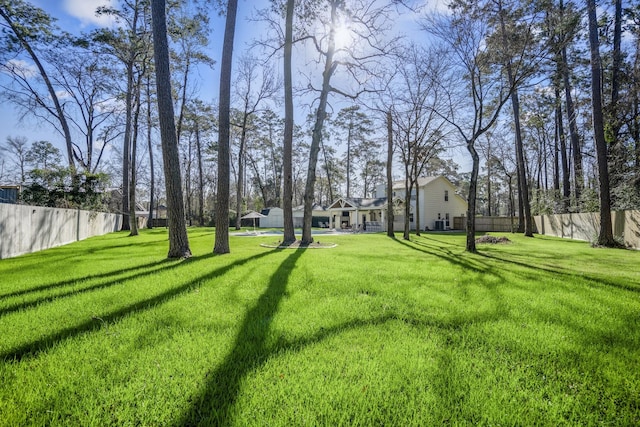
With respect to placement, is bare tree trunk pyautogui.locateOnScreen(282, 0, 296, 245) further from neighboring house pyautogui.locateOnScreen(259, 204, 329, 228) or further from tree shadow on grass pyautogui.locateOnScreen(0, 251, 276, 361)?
neighboring house pyautogui.locateOnScreen(259, 204, 329, 228)

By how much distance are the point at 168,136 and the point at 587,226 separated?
743 inches

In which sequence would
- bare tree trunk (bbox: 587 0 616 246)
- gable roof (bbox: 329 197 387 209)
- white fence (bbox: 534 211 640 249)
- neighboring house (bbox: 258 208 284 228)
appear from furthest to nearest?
neighboring house (bbox: 258 208 284 228) < gable roof (bbox: 329 197 387 209) < bare tree trunk (bbox: 587 0 616 246) < white fence (bbox: 534 211 640 249)

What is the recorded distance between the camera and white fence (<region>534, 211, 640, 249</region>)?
426 inches

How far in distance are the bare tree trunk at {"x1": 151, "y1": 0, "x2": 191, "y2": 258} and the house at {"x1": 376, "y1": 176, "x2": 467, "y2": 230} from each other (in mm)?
22358

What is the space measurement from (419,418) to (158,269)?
221 inches

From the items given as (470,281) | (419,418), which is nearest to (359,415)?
(419,418)

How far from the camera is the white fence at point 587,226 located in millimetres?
10820

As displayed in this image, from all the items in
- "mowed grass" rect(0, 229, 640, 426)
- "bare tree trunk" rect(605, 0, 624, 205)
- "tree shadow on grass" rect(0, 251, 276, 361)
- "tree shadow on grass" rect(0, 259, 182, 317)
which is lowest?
"mowed grass" rect(0, 229, 640, 426)

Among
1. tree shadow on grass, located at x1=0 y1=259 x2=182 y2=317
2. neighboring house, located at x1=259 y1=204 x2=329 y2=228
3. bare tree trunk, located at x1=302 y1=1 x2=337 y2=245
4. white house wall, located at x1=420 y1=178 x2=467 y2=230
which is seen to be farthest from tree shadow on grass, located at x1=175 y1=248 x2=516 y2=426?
neighboring house, located at x1=259 y1=204 x2=329 y2=228

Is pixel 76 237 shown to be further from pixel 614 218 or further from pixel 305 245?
pixel 614 218

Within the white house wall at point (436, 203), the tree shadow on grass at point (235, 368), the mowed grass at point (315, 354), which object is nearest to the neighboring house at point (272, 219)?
the white house wall at point (436, 203)

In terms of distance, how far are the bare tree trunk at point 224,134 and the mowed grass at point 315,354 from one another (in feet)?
13.0

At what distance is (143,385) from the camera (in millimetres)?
1805

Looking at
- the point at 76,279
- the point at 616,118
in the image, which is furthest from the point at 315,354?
the point at 616,118
